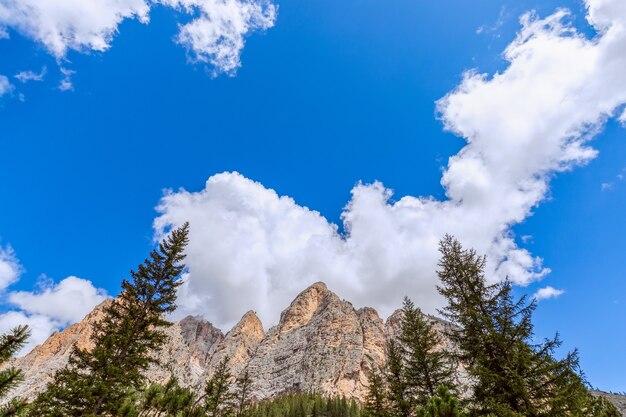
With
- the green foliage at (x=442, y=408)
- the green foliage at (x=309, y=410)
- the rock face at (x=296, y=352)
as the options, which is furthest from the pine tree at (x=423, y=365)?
the rock face at (x=296, y=352)

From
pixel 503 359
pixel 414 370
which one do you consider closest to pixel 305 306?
pixel 414 370

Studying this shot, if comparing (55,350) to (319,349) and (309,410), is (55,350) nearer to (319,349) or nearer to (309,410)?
(319,349)

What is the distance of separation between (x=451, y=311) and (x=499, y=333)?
212cm

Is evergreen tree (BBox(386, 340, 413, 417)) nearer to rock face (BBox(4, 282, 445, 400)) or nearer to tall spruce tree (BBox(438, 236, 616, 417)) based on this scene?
tall spruce tree (BBox(438, 236, 616, 417))

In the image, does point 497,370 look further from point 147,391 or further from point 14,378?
point 147,391

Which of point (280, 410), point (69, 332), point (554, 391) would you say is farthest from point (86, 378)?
point (69, 332)

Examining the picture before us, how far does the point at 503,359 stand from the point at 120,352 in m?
17.9

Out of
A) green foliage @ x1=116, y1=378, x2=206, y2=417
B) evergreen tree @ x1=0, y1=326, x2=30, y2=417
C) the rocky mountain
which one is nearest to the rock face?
the rocky mountain

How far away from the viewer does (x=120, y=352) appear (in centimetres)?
1642

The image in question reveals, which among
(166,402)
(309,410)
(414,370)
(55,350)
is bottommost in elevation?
(166,402)

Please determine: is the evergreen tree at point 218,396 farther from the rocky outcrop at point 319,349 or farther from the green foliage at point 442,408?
the rocky outcrop at point 319,349

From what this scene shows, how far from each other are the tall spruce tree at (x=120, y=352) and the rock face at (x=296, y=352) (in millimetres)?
115642

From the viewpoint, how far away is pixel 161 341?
17.8 metres

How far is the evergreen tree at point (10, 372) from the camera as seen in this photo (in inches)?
199
